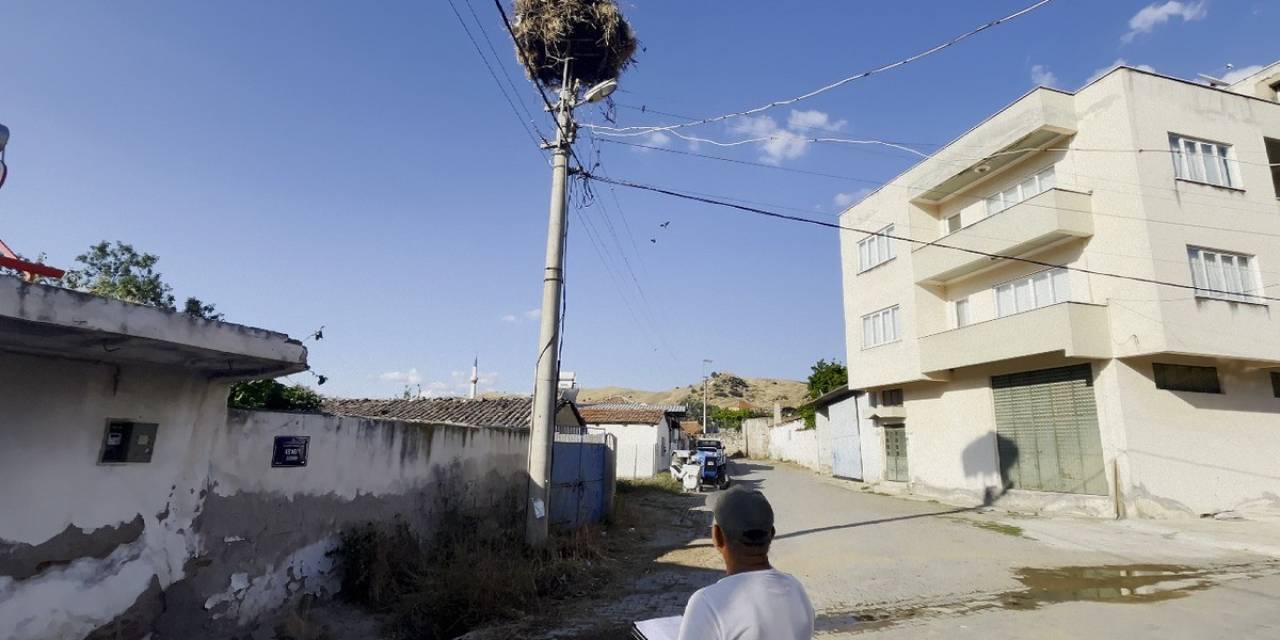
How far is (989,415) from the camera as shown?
58.6 feet

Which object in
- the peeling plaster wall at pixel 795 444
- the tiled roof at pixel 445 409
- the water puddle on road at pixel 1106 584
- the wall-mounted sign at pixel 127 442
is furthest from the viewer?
the peeling plaster wall at pixel 795 444

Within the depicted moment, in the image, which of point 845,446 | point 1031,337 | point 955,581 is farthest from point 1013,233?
point 845,446

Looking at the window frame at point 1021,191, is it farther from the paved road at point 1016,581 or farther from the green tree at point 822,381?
the green tree at point 822,381

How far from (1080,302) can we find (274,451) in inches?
672

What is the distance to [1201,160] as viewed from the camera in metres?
15.1

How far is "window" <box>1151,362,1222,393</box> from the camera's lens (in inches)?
574

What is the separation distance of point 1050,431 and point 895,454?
6762 millimetres

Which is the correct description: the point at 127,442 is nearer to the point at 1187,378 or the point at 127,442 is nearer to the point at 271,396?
the point at 271,396

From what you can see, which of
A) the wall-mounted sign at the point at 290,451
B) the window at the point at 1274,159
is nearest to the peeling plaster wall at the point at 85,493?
the wall-mounted sign at the point at 290,451

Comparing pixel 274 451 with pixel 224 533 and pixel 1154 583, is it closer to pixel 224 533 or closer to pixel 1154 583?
pixel 224 533

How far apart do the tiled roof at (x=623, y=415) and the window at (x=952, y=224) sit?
50.1ft

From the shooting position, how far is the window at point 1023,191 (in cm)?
1665

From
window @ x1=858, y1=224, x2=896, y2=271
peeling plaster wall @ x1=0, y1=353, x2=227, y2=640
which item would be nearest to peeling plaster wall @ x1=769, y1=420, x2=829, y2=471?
window @ x1=858, y1=224, x2=896, y2=271

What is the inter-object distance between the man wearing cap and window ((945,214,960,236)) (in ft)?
69.0
